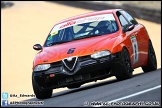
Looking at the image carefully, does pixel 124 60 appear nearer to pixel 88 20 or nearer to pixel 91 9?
pixel 88 20

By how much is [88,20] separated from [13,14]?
102 ft

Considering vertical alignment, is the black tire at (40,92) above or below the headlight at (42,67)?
below

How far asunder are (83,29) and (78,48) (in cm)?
129

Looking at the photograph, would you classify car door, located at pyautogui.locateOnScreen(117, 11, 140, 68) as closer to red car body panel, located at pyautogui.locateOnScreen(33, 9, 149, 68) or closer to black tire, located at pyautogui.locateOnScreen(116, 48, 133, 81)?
red car body panel, located at pyautogui.locateOnScreen(33, 9, 149, 68)

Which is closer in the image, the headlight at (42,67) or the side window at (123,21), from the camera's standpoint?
the headlight at (42,67)

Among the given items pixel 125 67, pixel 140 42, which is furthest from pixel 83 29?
pixel 125 67

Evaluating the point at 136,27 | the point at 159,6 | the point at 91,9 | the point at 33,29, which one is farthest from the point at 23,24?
the point at 136,27

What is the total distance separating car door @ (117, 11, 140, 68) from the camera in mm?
12062

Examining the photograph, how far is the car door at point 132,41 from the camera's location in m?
12.1

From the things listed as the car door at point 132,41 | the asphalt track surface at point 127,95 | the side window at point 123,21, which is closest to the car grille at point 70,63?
the asphalt track surface at point 127,95

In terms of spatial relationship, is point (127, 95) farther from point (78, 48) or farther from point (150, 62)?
point (150, 62)

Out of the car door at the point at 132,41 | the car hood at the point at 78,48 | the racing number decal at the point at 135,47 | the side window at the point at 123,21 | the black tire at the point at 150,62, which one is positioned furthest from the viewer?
the black tire at the point at 150,62

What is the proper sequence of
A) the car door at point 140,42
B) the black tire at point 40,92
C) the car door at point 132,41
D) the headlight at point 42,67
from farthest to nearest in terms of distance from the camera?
the car door at point 140,42, the car door at point 132,41, the black tire at point 40,92, the headlight at point 42,67

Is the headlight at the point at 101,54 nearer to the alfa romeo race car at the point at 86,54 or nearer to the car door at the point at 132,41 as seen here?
the alfa romeo race car at the point at 86,54
